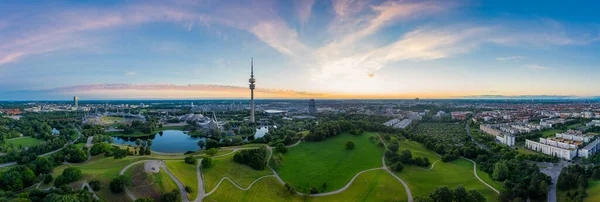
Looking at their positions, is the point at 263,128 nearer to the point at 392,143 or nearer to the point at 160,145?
the point at 160,145

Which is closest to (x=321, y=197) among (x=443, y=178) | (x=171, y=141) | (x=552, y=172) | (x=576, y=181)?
(x=443, y=178)

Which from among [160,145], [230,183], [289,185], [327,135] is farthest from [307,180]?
[160,145]

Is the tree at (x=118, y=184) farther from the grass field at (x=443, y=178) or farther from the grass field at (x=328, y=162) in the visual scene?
the grass field at (x=443, y=178)

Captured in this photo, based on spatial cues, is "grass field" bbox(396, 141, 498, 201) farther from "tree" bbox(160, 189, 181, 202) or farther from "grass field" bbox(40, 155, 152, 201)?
"grass field" bbox(40, 155, 152, 201)

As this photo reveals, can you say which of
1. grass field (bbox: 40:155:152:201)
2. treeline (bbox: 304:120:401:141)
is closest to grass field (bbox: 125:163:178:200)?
grass field (bbox: 40:155:152:201)

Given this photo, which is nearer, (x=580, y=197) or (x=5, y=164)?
(x=580, y=197)

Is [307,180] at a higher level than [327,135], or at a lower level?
lower
